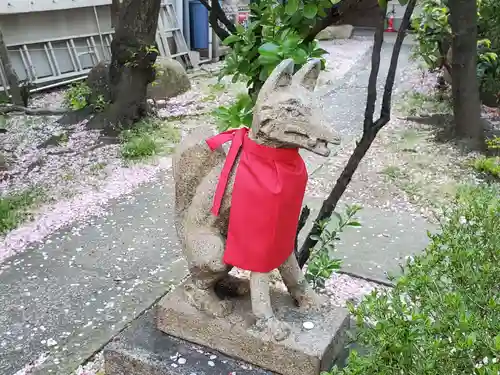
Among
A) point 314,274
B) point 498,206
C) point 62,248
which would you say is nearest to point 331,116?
point 62,248

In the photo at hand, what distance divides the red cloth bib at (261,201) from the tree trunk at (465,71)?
425cm

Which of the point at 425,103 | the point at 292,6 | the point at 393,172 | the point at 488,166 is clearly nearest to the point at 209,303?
the point at 292,6

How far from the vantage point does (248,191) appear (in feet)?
6.61

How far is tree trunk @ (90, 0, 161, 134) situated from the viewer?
236 inches

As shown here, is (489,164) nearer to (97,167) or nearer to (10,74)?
(97,167)

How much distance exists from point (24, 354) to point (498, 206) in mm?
2329

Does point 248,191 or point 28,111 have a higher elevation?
point 248,191

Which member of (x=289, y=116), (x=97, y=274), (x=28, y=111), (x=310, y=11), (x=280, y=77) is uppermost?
(x=310, y=11)

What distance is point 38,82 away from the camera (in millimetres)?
8336

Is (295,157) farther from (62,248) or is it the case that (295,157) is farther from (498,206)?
(62,248)

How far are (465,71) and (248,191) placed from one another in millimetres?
4590

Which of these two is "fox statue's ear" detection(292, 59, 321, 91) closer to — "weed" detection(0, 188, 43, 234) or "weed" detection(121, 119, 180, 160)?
"weed" detection(0, 188, 43, 234)

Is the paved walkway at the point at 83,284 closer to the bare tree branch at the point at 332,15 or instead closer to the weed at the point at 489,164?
the bare tree branch at the point at 332,15

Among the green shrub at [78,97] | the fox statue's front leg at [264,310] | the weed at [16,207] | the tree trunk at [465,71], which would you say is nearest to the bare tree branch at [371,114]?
the fox statue's front leg at [264,310]
